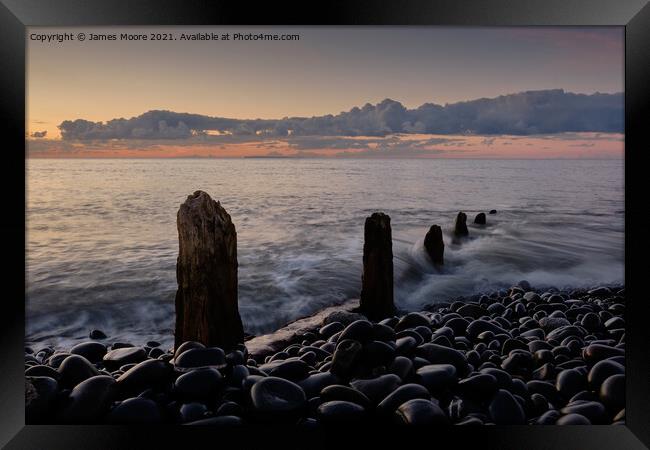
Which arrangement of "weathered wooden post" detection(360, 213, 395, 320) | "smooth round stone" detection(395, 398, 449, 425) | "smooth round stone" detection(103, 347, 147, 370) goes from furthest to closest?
"weathered wooden post" detection(360, 213, 395, 320) < "smooth round stone" detection(103, 347, 147, 370) < "smooth round stone" detection(395, 398, 449, 425)

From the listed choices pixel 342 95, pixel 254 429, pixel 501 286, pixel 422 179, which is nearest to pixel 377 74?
pixel 342 95

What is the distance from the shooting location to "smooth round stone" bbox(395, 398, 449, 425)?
3748mm

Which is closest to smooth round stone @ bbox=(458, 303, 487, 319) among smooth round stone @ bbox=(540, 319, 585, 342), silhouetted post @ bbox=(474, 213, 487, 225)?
smooth round stone @ bbox=(540, 319, 585, 342)

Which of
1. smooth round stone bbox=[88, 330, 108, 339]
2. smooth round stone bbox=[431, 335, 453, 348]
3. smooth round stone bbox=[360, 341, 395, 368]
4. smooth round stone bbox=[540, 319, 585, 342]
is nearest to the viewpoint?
smooth round stone bbox=[360, 341, 395, 368]

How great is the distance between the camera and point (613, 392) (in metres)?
3.90

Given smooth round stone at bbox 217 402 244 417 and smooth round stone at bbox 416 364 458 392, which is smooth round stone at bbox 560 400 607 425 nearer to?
smooth round stone at bbox 416 364 458 392

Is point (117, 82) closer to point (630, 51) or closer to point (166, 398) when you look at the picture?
point (166, 398)

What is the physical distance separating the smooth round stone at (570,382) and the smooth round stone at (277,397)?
2.00 metres

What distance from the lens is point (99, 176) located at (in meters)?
7.08

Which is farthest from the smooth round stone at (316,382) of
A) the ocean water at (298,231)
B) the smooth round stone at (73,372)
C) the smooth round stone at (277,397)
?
the ocean water at (298,231)

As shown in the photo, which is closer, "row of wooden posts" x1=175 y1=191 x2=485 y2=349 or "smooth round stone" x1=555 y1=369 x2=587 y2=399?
"smooth round stone" x1=555 y1=369 x2=587 y2=399

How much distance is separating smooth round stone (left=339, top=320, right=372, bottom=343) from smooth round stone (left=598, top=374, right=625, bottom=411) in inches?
71.5

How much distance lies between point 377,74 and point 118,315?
441 centimetres

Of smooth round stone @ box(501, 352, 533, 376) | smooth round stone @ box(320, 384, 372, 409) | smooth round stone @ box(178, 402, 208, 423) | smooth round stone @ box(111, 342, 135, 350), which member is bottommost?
smooth round stone @ box(178, 402, 208, 423)
